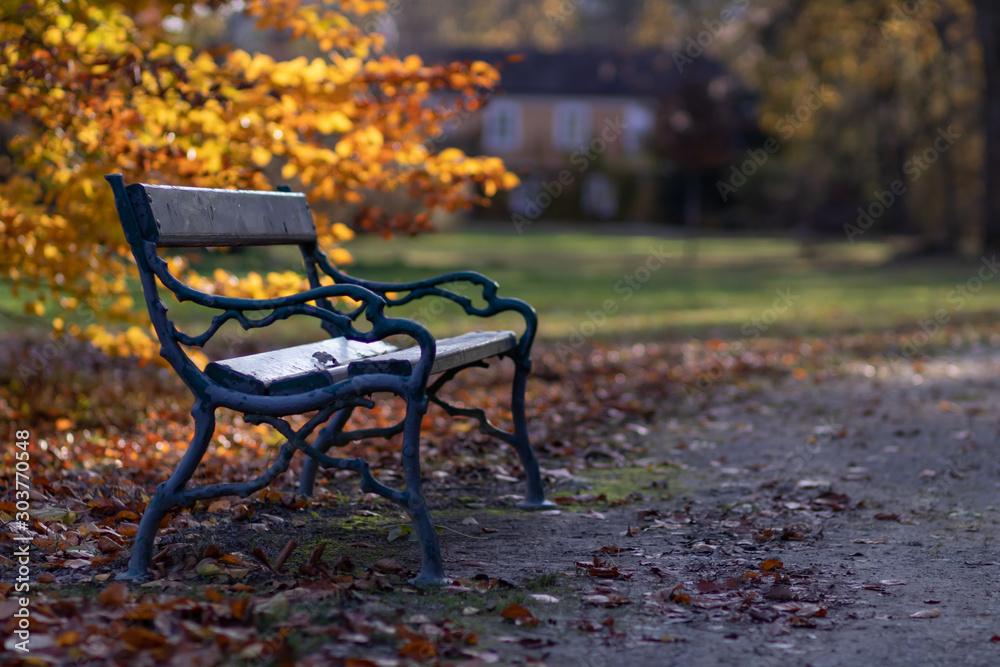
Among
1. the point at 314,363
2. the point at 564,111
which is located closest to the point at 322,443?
the point at 314,363

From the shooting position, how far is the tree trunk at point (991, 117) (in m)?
22.3

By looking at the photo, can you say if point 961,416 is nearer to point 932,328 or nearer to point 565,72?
point 932,328

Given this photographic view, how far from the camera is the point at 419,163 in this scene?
19.4 ft

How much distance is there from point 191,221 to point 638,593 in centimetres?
190

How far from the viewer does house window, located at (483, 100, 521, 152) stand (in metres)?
47.4

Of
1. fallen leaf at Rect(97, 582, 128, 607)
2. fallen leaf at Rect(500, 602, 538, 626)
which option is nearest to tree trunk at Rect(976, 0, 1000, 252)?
fallen leaf at Rect(500, 602, 538, 626)

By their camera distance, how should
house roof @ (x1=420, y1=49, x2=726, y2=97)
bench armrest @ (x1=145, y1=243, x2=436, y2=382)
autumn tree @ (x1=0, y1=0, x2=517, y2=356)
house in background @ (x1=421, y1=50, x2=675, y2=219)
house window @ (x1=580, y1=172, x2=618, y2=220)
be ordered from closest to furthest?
1. bench armrest @ (x1=145, y1=243, x2=436, y2=382)
2. autumn tree @ (x1=0, y1=0, x2=517, y2=356)
3. house window @ (x1=580, y1=172, x2=618, y2=220)
4. house in background @ (x1=421, y1=50, x2=675, y2=219)
5. house roof @ (x1=420, y1=49, x2=726, y2=97)

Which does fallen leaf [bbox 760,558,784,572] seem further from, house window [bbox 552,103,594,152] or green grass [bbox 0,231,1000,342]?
house window [bbox 552,103,594,152]

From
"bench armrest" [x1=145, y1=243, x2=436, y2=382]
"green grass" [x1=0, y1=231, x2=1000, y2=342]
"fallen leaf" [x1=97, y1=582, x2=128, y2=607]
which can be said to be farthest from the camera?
"green grass" [x1=0, y1=231, x2=1000, y2=342]

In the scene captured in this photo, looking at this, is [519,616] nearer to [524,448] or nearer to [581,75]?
[524,448]

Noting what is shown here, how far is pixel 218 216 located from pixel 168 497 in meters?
1.11

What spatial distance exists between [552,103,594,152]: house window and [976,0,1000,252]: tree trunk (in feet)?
83.1

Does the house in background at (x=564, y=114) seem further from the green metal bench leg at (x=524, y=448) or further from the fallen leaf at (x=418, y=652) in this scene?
the fallen leaf at (x=418, y=652)

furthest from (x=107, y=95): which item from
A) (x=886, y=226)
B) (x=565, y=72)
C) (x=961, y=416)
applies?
(x=565, y=72)
